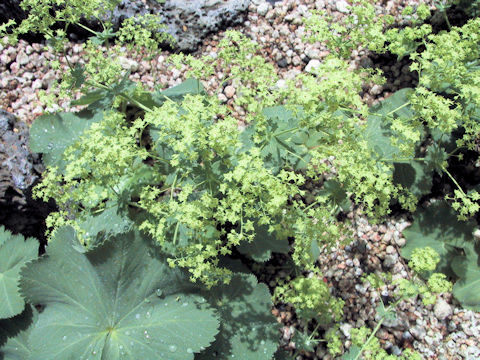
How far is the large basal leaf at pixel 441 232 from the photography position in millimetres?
3035

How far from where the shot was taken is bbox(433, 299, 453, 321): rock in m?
2.92

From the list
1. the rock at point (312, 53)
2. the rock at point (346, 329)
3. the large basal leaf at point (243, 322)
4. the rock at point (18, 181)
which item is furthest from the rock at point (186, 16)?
the rock at point (346, 329)

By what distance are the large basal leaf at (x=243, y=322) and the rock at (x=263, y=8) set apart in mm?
Result: 2357

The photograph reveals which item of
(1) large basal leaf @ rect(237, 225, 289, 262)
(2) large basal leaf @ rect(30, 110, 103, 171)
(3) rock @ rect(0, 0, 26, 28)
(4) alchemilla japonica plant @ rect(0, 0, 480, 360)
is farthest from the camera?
(3) rock @ rect(0, 0, 26, 28)

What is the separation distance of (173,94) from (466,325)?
2533 millimetres

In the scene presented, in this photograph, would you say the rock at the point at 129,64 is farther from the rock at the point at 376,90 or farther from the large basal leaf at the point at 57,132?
the rock at the point at 376,90

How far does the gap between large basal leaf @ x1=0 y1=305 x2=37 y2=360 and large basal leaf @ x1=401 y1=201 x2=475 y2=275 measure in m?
2.49

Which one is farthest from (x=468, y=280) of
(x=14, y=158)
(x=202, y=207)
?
(x=14, y=158)

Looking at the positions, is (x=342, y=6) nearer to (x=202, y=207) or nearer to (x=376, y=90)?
A: (x=376, y=90)

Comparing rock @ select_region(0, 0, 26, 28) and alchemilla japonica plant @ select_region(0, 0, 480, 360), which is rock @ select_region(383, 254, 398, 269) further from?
rock @ select_region(0, 0, 26, 28)

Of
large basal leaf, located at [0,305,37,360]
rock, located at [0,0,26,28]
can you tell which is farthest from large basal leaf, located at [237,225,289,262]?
rock, located at [0,0,26,28]

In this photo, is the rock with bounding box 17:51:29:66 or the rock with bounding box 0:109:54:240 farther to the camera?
the rock with bounding box 17:51:29:66

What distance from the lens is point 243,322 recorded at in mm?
2484

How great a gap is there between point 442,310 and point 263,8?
9.14 ft
